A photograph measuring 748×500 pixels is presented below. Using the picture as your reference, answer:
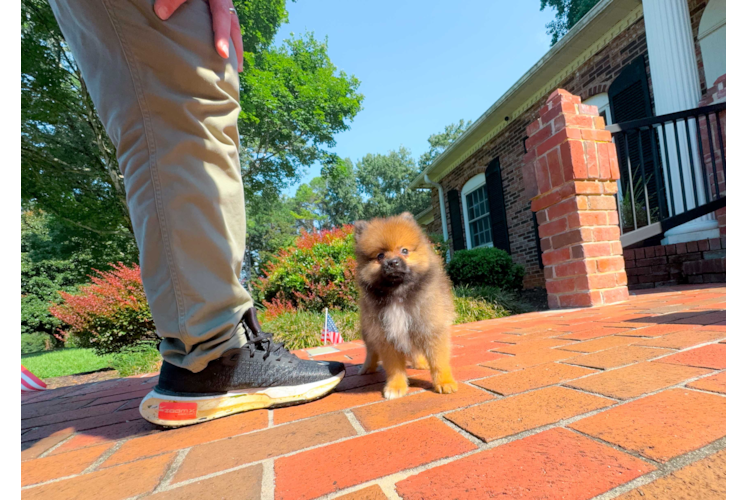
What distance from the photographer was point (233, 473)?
1.05m

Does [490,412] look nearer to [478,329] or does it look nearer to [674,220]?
[478,329]

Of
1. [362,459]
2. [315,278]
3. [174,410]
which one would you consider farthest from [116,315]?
[362,459]

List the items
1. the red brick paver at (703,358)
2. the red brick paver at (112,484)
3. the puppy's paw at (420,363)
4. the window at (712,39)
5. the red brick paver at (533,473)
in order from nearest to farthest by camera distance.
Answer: the red brick paver at (533,473) → the red brick paver at (112,484) → the red brick paver at (703,358) → the puppy's paw at (420,363) → the window at (712,39)

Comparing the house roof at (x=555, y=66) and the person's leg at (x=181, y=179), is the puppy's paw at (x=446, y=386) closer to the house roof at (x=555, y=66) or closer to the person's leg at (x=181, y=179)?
the person's leg at (x=181, y=179)

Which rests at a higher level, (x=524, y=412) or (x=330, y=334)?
(x=524, y=412)

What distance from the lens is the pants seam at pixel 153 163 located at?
126cm

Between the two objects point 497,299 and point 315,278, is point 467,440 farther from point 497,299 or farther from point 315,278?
point 315,278

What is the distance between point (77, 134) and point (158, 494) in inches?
614

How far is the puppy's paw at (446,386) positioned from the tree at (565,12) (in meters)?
16.4

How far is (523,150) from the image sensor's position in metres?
8.95

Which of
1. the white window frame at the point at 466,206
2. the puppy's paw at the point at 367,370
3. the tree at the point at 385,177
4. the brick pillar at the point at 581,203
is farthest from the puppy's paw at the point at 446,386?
the tree at the point at 385,177

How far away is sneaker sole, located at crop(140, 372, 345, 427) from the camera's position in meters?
1.57

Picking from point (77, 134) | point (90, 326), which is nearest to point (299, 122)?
point (77, 134)

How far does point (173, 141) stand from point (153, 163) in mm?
119
